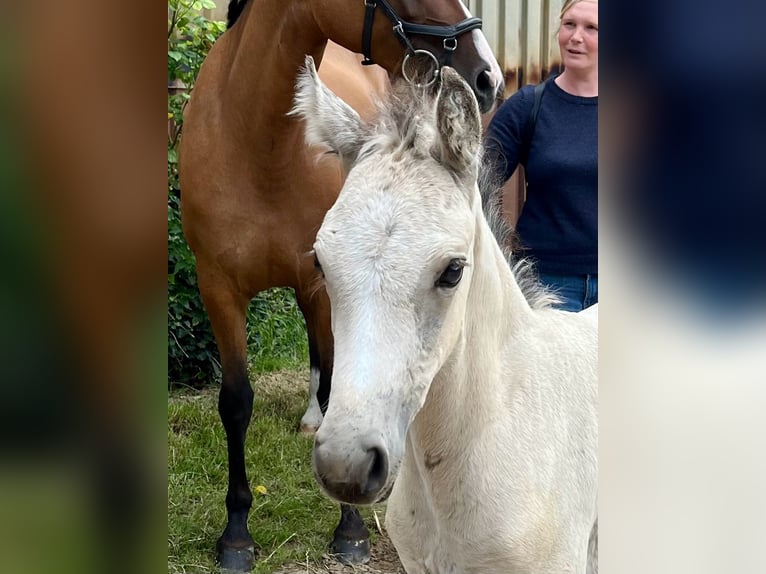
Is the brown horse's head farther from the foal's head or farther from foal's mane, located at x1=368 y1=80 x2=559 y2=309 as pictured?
the foal's head

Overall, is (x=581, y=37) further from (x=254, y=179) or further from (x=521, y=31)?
(x=521, y=31)

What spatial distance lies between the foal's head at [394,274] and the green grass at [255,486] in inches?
72.7

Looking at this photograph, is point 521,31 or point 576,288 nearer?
point 576,288

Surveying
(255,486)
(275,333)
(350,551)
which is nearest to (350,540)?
(350,551)

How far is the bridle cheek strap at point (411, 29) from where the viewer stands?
2328 mm

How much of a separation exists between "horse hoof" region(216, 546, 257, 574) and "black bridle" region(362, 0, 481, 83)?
6.34 ft

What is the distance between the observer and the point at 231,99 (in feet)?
9.32

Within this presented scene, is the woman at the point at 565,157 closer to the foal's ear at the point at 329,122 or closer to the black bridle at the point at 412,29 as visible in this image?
the black bridle at the point at 412,29

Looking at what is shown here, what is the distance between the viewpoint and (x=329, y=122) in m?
1.65

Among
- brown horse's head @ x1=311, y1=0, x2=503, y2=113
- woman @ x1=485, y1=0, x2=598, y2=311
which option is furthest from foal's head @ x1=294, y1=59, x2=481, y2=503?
woman @ x1=485, y1=0, x2=598, y2=311

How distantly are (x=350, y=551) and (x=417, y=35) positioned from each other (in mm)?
1957
